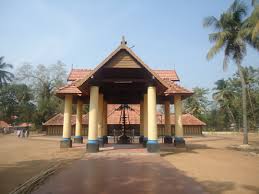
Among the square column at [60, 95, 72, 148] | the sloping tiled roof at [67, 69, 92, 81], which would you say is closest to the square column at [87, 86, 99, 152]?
the square column at [60, 95, 72, 148]

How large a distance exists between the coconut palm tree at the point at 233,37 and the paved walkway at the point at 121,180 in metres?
16.1

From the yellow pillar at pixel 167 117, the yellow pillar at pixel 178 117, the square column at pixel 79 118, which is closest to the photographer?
the yellow pillar at pixel 178 117

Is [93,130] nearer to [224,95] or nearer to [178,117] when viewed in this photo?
[178,117]

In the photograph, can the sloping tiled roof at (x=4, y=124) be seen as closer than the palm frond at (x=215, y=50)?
No

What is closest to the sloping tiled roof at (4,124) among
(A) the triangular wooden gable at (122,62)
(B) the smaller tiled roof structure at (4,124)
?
(B) the smaller tiled roof structure at (4,124)

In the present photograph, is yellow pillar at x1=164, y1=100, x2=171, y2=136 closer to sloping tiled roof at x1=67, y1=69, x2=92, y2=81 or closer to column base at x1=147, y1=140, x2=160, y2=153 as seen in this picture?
column base at x1=147, y1=140, x2=160, y2=153

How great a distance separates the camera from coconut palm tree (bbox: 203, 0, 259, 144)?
21922 millimetres

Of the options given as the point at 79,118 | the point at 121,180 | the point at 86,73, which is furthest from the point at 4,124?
the point at 121,180

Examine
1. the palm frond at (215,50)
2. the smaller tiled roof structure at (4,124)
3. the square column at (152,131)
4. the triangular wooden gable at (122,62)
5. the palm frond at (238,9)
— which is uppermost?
the palm frond at (238,9)

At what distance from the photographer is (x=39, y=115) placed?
55125 millimetres

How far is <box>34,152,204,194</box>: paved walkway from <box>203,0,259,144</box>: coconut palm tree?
16.1m

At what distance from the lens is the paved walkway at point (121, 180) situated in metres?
6.24

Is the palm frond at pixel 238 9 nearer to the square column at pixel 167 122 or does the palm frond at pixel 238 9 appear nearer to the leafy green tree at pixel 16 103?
the square column at pixel 167 122

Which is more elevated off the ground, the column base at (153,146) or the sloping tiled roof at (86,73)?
the sloping tiled roof at (86,73)
